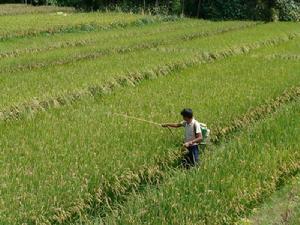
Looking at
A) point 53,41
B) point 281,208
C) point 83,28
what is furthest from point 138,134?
point 83,28

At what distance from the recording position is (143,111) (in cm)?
768


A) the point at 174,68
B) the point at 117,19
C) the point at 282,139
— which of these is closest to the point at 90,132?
the point at 282,139

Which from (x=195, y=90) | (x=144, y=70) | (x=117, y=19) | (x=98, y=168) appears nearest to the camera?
(x=98, y=168)

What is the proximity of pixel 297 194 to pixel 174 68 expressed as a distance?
6518mm

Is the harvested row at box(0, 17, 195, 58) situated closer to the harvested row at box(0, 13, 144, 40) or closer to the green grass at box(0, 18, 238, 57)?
the green grass at box(0, 18, 238, 57)

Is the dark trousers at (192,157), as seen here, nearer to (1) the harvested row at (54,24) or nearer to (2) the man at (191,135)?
(2) the man at (191,135)

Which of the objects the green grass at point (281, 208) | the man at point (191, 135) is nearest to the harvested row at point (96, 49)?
the man at point (191, 135)

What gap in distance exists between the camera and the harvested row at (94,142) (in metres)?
4.75

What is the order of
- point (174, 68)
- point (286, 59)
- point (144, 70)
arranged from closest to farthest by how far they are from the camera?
point (144, 70) → point (174, 68) → point (286, 59)

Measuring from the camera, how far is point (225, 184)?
5164 mm

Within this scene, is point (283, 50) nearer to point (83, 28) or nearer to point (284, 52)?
point (284, 52)

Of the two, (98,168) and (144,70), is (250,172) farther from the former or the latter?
(144,70)

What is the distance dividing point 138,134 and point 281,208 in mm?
2151

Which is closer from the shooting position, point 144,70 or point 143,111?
point 143,111
